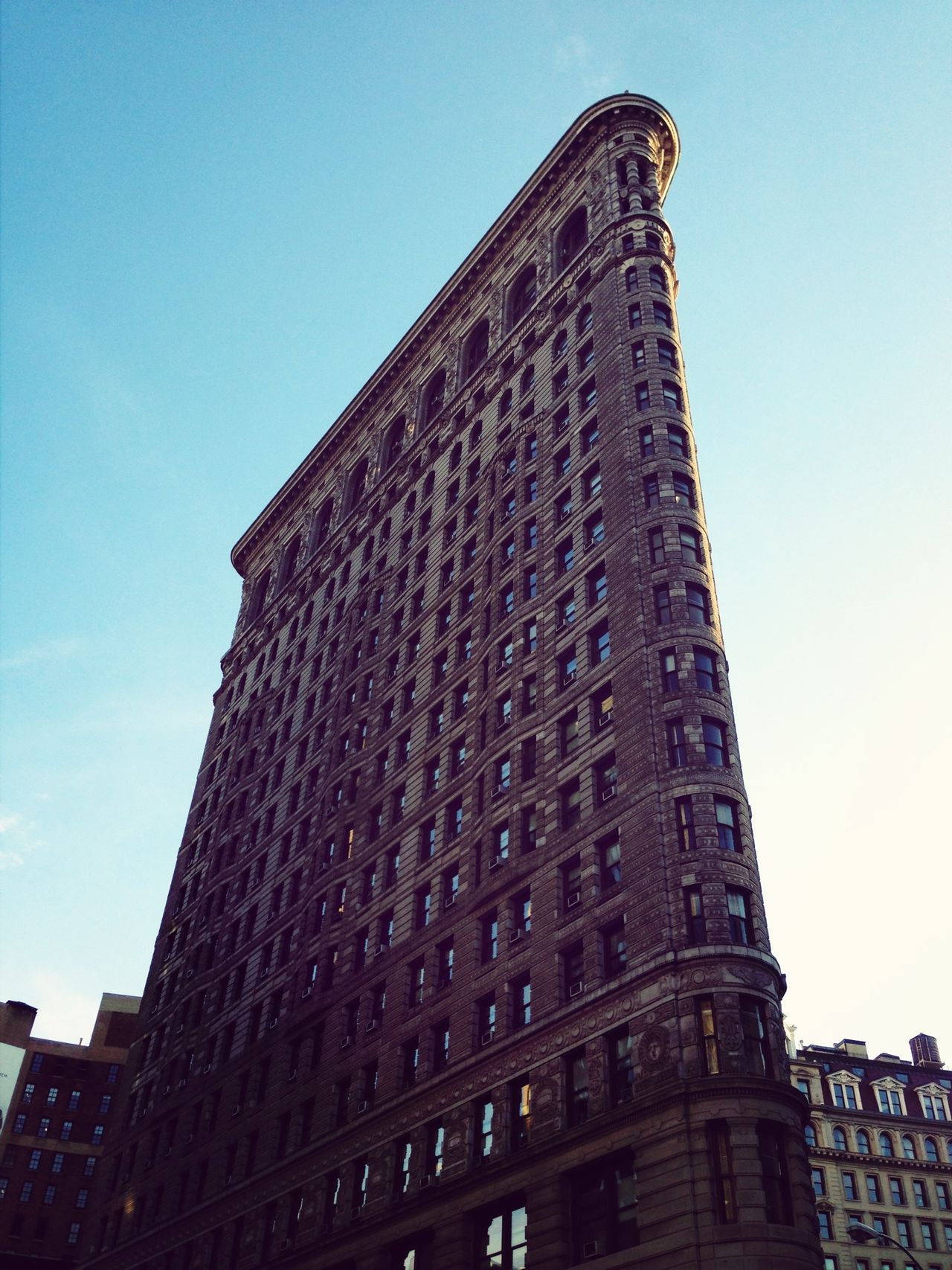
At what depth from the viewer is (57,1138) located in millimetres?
113125

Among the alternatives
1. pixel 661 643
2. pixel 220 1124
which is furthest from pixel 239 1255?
pixel 661 643

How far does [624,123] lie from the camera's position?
83188 millimetres

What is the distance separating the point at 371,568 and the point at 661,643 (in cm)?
3947

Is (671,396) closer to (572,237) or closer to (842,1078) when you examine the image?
(572,237)

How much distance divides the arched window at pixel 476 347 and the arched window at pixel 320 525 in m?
20.3

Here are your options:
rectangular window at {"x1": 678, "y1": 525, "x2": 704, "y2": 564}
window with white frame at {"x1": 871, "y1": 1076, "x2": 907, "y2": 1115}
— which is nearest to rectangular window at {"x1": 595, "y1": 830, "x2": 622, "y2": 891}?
rectangular window at {"x1": 678, "y1": 525, "x2": 704, "y2": 564}

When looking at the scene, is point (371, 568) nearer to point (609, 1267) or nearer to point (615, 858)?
point (615, 858)

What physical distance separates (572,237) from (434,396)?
54.9ft

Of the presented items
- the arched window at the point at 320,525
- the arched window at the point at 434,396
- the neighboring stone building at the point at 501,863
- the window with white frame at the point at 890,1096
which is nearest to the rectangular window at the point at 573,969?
the neighboring stone building at the point at 501,863

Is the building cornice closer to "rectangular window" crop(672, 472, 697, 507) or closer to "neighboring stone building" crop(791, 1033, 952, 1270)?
"rectangular window" crop(672, 472, 697, 507)

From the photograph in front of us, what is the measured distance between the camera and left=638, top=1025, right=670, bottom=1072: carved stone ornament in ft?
130

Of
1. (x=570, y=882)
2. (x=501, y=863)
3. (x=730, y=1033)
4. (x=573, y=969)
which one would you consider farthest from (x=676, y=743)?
(x=730, y=1033)

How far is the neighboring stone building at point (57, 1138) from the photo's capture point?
106 m

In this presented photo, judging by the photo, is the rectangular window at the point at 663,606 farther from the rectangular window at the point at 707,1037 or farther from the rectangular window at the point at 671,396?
the rectangular window at the point at 707,1037
